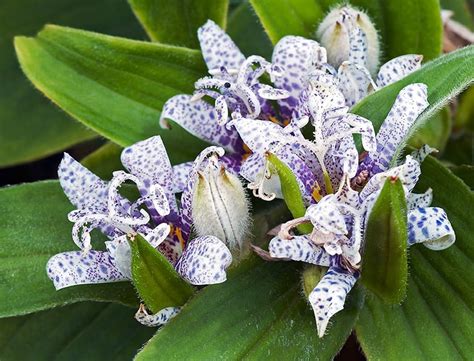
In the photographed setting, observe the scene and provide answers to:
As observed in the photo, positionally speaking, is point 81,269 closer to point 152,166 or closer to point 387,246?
point 152,166

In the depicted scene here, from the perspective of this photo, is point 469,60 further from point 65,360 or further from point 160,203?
point 65,360

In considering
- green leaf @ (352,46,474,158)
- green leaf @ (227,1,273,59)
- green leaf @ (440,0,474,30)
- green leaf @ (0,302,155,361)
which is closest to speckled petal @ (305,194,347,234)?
green leaf @ (352,46,474,158)

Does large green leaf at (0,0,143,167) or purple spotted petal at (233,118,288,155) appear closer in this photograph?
purple spotted petal at (233,118,288,155)

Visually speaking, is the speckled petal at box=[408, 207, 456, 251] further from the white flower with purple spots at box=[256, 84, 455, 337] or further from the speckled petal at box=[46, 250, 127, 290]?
the speckled petal at box=[46, 250, 127, 290]

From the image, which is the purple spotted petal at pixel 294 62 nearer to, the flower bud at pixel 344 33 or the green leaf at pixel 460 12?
the flower bud at pixel 344 33

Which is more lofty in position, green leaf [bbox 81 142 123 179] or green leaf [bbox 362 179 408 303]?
green leaf [bbox 362 179 408 303]

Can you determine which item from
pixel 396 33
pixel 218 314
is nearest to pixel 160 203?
pixel 218 314

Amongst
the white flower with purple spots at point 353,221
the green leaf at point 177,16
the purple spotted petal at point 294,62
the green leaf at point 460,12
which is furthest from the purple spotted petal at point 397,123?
the green leaf at point 460,12
